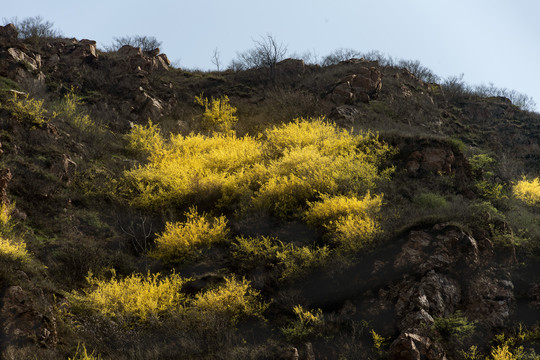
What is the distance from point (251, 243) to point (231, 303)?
7.43 ft

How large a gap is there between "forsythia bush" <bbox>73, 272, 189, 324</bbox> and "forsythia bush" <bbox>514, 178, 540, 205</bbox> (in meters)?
11.9

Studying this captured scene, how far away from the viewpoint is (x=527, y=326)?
24.0 feet

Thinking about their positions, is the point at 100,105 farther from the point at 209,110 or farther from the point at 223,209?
the point at 223,209

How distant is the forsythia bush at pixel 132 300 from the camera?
318 inches

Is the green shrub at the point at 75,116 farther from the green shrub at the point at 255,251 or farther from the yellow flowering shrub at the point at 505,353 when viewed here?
the yellow flowering shrub at the point at 505,353

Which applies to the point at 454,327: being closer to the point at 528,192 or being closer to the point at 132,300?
the point at 132,300

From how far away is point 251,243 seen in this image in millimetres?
10297

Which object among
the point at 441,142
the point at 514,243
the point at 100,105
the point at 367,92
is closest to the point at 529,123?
the point at 367,92

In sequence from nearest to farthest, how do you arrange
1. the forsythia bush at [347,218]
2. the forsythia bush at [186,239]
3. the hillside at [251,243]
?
the hillside at [251,243] < the forsythia bush at [347,218] < the forsythia bush at [186,239]

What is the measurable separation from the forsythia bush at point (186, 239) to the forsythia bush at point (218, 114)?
39.7ft

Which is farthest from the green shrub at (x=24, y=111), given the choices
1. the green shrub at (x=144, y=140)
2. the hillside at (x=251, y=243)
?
the green shrub at (x=144, y=140)

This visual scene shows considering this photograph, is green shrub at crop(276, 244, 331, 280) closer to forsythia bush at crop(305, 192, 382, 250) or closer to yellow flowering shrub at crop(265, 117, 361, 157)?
forsythia bush at crop(305, 192, 382, 250)

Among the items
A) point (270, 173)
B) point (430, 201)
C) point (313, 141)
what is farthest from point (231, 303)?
point (313, 141)

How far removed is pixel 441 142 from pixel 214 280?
10.0 metres
